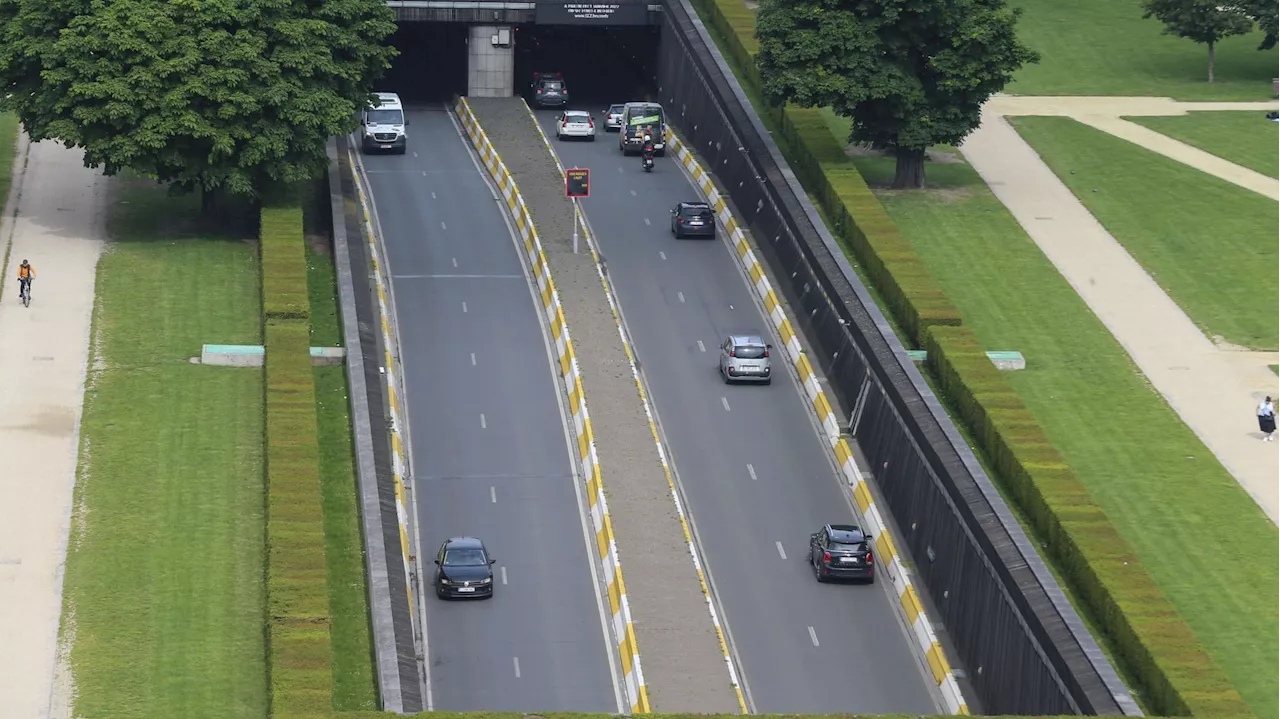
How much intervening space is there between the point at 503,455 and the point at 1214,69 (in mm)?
57346

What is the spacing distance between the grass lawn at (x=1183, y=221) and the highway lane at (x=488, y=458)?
2373cm

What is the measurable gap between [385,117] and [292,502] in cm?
4151

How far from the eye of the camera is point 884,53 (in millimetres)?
85312

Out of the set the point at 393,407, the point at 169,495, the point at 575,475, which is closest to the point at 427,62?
the point at 393,407

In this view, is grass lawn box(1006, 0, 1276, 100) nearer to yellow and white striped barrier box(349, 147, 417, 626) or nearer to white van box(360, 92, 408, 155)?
white van box(360, 92, 408, 155)

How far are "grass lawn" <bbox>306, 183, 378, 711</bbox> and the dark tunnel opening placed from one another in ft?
117

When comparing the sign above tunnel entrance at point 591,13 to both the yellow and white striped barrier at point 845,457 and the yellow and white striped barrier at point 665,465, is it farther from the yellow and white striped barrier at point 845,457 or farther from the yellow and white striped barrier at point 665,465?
the yellow and white striped barrier at point 665,465

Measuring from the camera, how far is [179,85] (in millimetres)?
77375

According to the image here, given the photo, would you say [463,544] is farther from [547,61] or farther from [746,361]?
[547,61]

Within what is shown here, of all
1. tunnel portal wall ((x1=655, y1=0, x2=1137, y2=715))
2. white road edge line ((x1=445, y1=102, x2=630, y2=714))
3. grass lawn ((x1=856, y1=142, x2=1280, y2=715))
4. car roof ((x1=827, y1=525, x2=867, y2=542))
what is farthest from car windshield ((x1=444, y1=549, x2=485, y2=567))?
grass lawn ((x1=856, y1=142, x2=1280, y2=715))

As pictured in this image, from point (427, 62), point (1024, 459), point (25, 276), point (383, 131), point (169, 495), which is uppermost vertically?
point (1024, 459)

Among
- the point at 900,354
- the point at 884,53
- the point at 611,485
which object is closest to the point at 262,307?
the point at 611,485

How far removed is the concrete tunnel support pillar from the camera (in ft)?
347

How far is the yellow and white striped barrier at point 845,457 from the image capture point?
2213 inches
